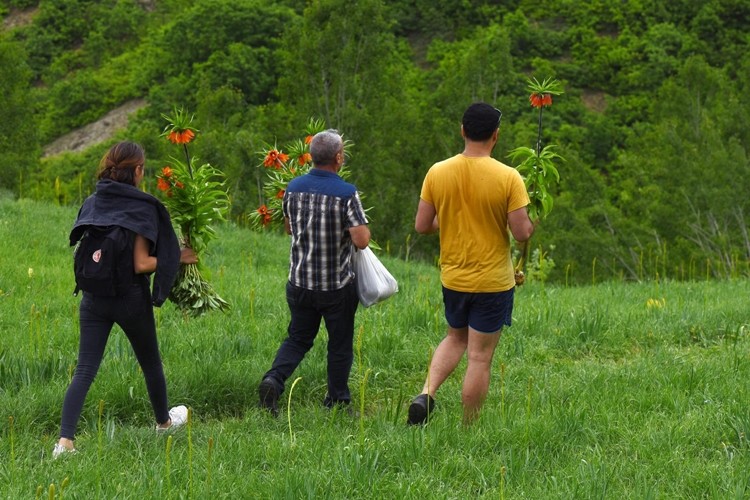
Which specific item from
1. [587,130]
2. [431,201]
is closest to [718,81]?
[587,130]

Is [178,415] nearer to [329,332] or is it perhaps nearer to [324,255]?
[329,332]

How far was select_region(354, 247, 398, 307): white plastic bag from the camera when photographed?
544 cm

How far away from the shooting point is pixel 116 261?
4.65 metres

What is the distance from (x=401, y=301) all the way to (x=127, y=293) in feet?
13.6

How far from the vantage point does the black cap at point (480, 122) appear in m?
4.84

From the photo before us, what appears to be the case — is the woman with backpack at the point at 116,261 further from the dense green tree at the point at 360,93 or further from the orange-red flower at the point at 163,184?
the dense green tree at the point at 360,93

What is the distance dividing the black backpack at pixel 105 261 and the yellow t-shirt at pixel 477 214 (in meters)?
1.63

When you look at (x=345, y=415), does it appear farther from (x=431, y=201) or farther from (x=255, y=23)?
(x=255, y=23)

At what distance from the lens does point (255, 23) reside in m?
51.9

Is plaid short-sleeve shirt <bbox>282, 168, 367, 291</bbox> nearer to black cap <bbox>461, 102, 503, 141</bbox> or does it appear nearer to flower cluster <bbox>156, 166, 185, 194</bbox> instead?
black cap <bbox>461, 102, 503, 141</bbox>

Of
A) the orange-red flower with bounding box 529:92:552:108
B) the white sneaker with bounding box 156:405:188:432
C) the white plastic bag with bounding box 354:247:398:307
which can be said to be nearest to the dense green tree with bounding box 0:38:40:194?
the white sneaker with bounding box 156:405:188:432

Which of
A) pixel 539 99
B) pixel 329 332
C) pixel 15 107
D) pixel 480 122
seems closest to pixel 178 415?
pixel 329 332

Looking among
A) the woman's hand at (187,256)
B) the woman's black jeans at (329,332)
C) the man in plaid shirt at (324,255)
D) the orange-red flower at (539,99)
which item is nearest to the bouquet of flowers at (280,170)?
the woman's hand at (187,256)

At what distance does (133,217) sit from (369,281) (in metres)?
1.46
